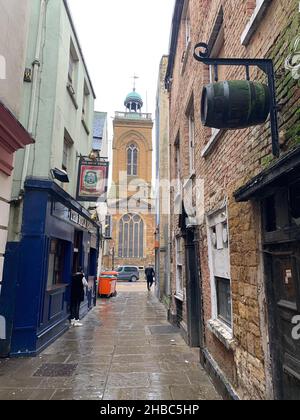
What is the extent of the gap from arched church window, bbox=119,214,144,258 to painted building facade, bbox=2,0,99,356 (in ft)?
100

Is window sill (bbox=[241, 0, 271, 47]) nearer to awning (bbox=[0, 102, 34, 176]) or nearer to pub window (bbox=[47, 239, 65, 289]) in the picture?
awning (bbox=[0, 102, 34, 176])

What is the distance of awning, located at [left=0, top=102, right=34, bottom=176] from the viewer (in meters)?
4.37

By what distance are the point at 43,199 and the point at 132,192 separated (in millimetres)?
35055

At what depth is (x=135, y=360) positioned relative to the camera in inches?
235

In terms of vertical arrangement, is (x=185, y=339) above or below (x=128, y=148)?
below

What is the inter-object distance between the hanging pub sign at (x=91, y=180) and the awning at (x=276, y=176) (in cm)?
678

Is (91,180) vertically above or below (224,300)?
above

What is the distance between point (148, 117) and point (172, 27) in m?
36.3

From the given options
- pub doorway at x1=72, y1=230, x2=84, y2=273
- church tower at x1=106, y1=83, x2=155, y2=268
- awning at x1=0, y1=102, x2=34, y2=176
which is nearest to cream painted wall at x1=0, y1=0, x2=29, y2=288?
awning at x1=0, y1=102, x2=34, y2=176

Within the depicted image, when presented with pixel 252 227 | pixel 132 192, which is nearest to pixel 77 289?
pixel 252 227

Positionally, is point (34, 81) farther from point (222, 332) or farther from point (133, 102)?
point (133, 102)

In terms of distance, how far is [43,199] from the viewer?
6797mm
